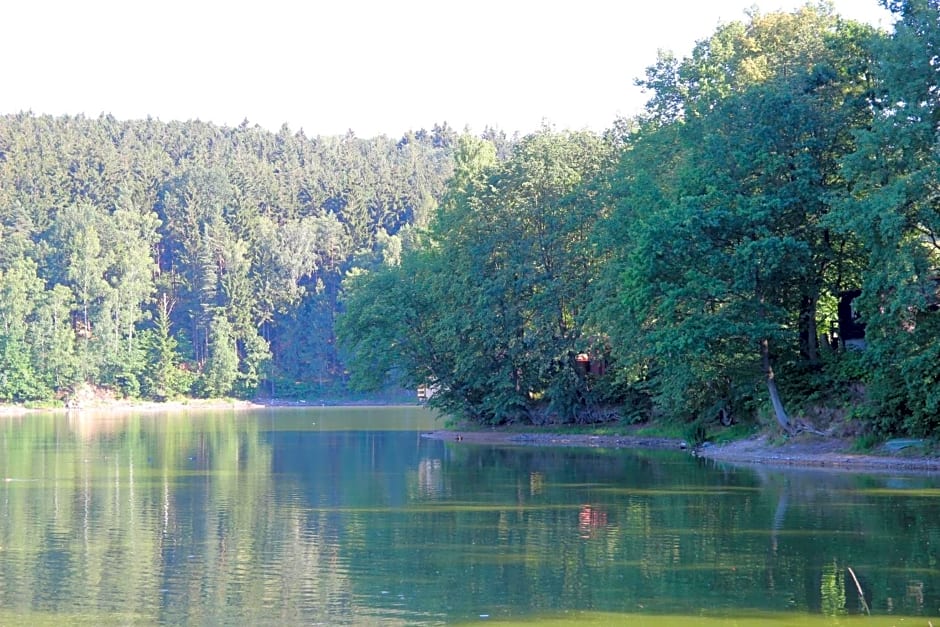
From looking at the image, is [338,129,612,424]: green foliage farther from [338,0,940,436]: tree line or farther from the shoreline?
the shoreline

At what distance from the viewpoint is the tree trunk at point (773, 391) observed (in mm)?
45500

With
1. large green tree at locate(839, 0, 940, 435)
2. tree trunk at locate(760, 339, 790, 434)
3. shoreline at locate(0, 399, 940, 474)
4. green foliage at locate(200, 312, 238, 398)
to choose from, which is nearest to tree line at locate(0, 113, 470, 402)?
green foliage at locate(200, 312, 238, 398)

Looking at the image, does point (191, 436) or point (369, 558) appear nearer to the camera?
point (369, 558)

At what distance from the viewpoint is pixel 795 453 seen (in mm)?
43781

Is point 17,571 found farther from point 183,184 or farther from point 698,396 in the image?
point 183,184

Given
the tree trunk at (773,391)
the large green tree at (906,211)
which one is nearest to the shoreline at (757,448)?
the tree trunk at (773,391)

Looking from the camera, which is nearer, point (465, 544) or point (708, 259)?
point (465, 544)

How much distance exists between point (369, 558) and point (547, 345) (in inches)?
1471

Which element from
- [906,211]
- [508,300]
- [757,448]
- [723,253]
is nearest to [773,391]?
[757,448]

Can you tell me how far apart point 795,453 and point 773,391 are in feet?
10.4

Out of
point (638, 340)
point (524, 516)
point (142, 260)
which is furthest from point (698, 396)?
point (142, 260)

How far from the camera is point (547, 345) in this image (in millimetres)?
60938

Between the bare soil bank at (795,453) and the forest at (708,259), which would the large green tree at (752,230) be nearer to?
the forest at (708,259)

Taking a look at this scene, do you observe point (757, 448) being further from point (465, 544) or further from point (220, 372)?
point (220, 372)
